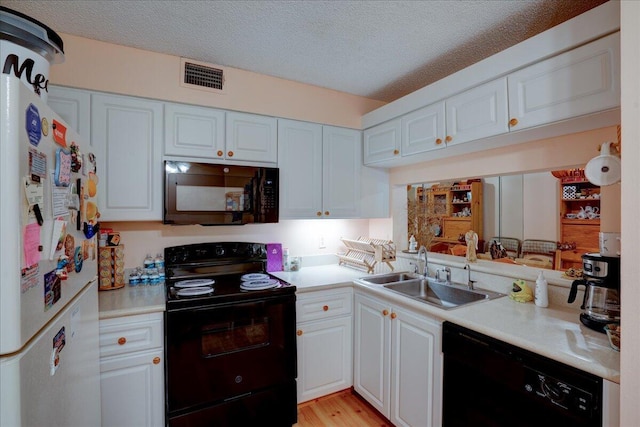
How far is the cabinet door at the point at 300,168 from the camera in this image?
244cm

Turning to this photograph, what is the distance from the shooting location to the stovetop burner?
1.86 m

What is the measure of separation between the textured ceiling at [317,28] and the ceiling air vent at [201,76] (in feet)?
0.17

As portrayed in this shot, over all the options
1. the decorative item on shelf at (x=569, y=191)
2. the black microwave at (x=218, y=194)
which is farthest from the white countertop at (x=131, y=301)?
the decorative item on shelf at (x=569, y=191)

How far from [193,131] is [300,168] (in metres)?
0.82

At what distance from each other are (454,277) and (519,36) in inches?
62.2

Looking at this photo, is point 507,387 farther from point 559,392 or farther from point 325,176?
point 325,176

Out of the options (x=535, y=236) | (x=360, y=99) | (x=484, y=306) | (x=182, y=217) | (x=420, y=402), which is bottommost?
(x=420, y=402)

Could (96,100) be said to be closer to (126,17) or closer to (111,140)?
(111,140)

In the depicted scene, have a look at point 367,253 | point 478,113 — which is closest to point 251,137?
point 367,253

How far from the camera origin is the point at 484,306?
1733mm

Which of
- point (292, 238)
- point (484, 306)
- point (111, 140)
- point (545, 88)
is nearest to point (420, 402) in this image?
point (484, 306)

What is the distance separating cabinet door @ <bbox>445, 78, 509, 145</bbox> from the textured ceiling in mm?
339

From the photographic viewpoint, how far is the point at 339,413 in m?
2.20

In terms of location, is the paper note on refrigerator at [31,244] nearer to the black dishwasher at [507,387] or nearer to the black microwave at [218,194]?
the black microwave at [218,194]
